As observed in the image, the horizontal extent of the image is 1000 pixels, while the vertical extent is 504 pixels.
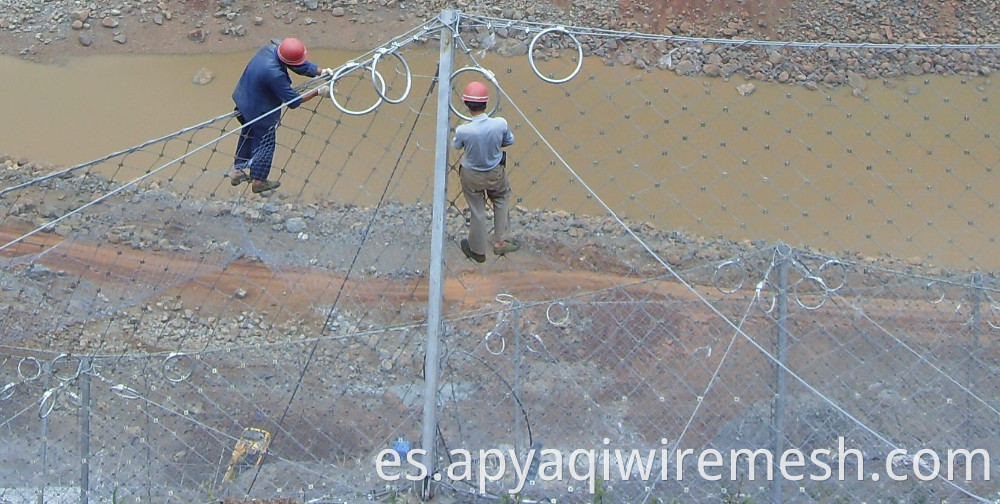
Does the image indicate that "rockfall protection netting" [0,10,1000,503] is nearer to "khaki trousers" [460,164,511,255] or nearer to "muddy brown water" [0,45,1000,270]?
"muddy brown water" [0,45,1000,270]

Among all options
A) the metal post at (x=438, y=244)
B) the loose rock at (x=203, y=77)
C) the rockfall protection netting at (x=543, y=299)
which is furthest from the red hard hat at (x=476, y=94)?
the loose rock at (x=203, y=77)

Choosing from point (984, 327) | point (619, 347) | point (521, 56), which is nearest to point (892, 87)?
point (521, 56)

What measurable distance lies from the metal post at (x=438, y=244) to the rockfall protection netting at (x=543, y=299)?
72 centimetres

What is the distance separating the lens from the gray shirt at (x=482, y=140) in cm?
478

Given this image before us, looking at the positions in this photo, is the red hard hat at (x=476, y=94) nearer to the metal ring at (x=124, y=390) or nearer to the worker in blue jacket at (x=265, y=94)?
the worker in blue jacket at (x=265, y=94)

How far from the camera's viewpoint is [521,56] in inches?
523

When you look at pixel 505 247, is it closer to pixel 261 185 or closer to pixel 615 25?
pixel 261 185

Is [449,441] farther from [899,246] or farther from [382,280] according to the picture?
[899,246]

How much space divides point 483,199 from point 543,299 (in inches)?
151

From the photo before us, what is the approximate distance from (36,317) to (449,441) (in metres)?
4.30

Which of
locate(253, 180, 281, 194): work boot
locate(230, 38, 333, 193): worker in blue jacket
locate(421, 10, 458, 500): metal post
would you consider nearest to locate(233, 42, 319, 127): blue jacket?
locate(230, 38, 333, 193): worker in blue jacket

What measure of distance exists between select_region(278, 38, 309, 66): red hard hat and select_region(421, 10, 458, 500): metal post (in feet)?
5.38

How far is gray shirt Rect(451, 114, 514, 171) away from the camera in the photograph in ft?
15.7

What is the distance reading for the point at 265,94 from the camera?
5.55 m
